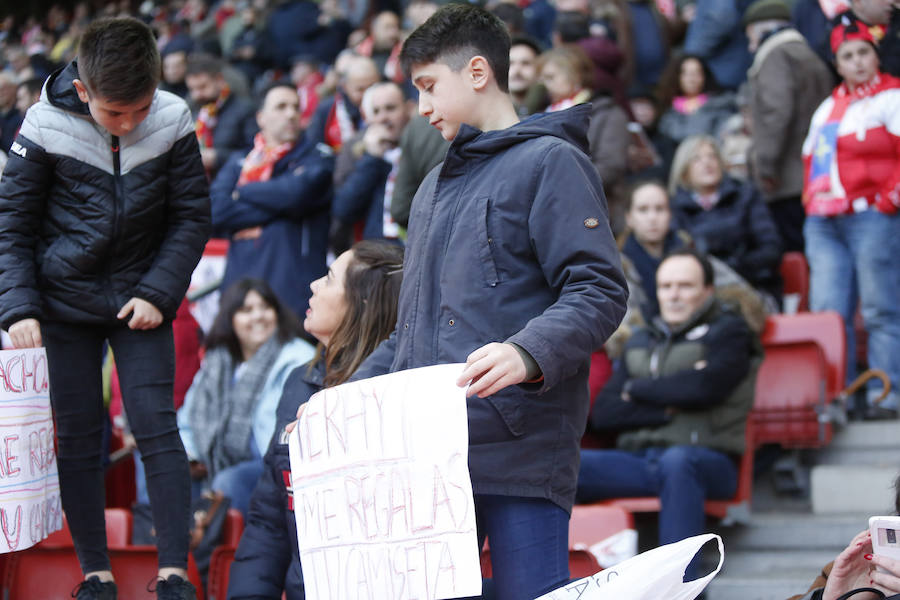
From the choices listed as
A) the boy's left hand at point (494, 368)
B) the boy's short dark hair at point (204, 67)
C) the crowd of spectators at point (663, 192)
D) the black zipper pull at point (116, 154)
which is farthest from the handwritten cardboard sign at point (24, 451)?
the boy's short dark hair at point (204, 67)

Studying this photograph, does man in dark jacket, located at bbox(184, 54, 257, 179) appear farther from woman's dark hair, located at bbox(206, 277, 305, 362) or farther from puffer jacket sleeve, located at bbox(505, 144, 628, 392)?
puffer jacket sleeve, located at bbox(505, 144, 628, 392)

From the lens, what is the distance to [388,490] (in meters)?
2.98

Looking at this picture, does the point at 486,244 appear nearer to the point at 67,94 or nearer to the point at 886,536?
the point at 886,536

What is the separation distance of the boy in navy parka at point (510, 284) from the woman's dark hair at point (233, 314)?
3325mm

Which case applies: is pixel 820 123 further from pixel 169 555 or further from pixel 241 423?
pixel 169 555

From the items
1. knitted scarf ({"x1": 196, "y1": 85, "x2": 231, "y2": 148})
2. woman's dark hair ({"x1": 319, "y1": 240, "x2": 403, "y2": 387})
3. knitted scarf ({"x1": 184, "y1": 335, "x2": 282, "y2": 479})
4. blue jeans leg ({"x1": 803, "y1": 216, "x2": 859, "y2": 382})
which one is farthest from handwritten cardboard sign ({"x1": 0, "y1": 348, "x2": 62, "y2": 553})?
knitted scarf ({"x1": 196, "y1": 85, "x2": 231, "y2": 148})

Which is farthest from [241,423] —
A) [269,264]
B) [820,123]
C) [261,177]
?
[820,123]

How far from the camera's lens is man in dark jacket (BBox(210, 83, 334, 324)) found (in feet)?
24.0

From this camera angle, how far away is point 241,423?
20.2 ft

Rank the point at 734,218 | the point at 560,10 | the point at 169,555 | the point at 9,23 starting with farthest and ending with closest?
the point at 9,23 < the point at 560,10 < the point at 734,218 < the point at 169,555

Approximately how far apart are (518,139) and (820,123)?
4.26 m

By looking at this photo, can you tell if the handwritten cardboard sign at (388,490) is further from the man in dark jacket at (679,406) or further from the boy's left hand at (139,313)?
the man in dark jacket at (679,406)

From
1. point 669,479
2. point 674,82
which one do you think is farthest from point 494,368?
point 674,82

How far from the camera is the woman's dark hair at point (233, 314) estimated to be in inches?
255
